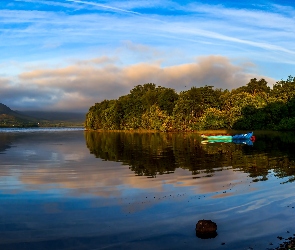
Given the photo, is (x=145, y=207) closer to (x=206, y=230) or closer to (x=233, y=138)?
(x=206, y=230)

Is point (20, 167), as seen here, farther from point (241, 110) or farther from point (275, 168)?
point (241, 110)

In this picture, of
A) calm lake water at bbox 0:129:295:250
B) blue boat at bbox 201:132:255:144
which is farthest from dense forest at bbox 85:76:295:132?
calm lake water at bbox 0:129:295:250

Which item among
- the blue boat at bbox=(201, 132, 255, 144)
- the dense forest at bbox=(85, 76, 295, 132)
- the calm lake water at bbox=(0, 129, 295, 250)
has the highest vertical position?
the dense forest at bbox=(85, 76, 295, 132)

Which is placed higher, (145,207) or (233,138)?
(233,138)

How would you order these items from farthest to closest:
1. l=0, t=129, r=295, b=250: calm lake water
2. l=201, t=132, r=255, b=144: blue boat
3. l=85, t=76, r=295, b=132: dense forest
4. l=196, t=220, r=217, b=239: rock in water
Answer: l=85, t=76, r=295, b=132: dense forest
l=201, t=132, r=255, b=144: blue boat
l=196, t=220, r=217, b=239: rock in water
l=0, t=129, r=295, b=250: calm lake water

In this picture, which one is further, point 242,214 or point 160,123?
point 160,123

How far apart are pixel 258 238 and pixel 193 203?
7.91 m

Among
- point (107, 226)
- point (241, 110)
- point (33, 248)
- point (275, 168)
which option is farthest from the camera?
point (241, 110)

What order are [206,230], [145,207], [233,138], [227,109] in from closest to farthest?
[206,230]
[145,207]
[233,138]
[227,109]

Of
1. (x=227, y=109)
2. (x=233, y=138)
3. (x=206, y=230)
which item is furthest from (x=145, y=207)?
(x=227, y=109)

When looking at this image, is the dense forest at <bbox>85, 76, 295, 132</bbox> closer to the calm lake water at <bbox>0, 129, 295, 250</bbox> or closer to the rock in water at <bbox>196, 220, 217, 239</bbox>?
the calm lake water at <bbox>0, 129, 295, 250</bbox>

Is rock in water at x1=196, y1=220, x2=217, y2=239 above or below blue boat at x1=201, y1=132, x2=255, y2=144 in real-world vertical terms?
below

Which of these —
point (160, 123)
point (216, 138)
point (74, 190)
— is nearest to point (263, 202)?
point (74, 190)

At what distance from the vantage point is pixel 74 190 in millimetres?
30578
